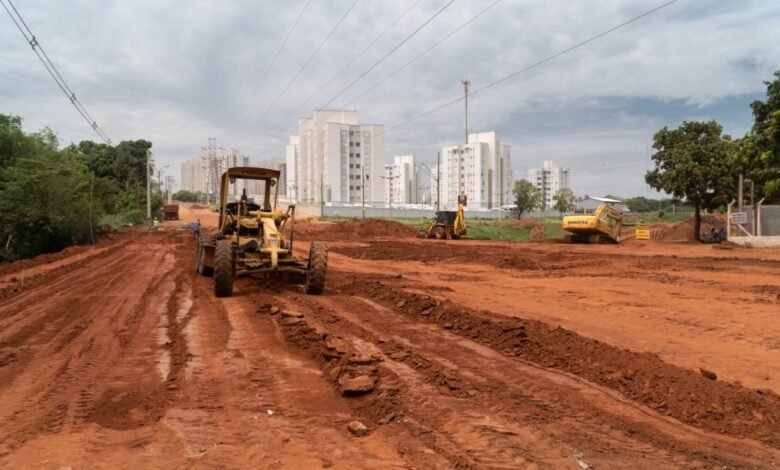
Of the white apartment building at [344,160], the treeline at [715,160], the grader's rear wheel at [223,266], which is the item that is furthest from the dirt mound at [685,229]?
the white apartment building at [344,160]

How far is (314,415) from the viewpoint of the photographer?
15.2 feet

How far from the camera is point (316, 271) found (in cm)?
1127

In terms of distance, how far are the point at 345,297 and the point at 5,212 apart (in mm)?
22740

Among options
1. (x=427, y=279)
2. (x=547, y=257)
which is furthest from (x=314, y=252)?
(x=547, y=257)

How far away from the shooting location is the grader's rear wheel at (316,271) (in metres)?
11.3

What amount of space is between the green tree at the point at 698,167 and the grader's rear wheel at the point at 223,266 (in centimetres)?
2507

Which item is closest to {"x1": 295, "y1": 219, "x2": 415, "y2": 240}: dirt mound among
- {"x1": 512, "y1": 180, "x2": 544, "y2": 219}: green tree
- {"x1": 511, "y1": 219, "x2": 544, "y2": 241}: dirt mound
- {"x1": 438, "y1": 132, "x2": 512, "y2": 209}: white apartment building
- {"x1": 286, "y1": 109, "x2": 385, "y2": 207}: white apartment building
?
{"x1": 511, "y1": 219, "x2": 544, "y2": 241}: dirt mound

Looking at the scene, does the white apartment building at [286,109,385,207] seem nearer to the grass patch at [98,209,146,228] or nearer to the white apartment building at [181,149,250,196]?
the white apartment building at [181,149,250,196]

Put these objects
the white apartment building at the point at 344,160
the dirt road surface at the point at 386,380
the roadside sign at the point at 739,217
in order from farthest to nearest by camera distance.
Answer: the white apartment building at the point at 344,160 → the roadside sign at the point at 739,217 → the dirt road surface at the point at 386,380

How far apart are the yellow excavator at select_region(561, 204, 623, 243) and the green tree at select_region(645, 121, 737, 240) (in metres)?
3.18

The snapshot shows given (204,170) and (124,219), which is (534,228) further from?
(204,170)

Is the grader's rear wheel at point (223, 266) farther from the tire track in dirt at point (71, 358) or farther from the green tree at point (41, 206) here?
the green tree at point (41, 206)

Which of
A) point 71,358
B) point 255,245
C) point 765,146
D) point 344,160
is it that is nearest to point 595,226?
point 765,146

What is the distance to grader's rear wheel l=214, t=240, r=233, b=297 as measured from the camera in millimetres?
10555
